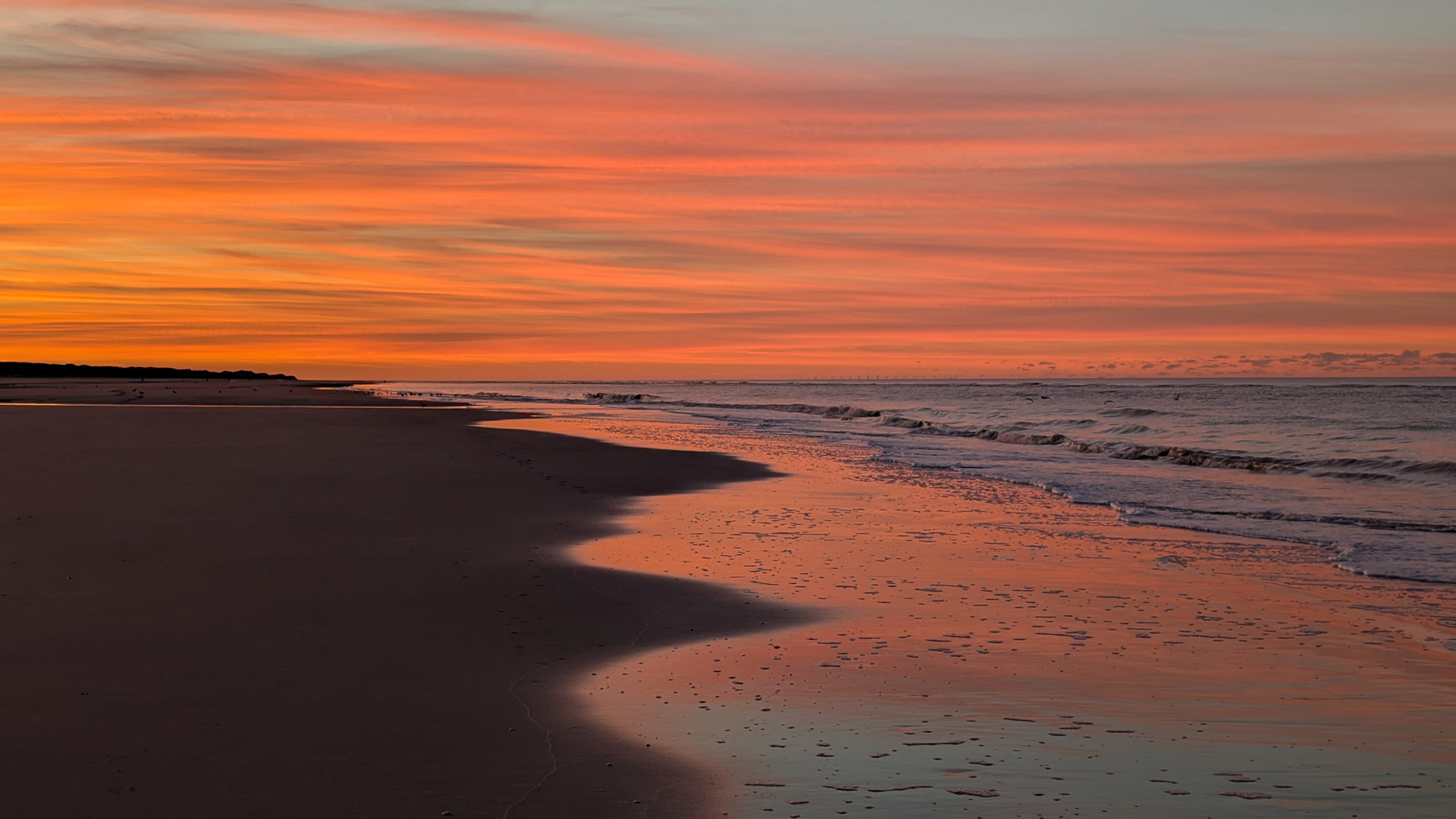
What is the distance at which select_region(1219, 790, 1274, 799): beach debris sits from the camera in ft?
18.0

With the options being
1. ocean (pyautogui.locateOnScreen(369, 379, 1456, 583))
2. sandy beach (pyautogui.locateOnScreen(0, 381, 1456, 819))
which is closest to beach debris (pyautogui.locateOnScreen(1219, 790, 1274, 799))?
sandy beach (pyautogui.locateOnScreen(0, 381, 1456, 819))

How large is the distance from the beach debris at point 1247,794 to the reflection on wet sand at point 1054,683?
0.06 metres

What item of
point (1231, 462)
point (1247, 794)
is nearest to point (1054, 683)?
point (1247, 794)

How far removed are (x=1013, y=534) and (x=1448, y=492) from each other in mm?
12043

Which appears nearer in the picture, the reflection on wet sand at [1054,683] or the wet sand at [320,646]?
the wet sand at [320,646]

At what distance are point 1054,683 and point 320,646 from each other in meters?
5.26

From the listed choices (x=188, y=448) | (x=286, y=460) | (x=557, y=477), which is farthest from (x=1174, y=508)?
(x=188, y=448)

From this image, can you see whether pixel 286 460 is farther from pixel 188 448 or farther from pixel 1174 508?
pixel 1174 508

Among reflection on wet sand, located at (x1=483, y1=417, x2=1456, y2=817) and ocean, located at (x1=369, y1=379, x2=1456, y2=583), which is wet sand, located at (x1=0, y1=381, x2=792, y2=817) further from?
ocean, located at (x1=369, y1=379, x2=1456, y2=583)

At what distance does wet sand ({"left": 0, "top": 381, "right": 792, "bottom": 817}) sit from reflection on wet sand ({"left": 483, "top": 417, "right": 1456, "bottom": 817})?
2.06 feet

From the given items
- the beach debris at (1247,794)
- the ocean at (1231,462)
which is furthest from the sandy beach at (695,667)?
the ocean at (1231,462)

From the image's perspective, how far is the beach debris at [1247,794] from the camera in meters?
5.49

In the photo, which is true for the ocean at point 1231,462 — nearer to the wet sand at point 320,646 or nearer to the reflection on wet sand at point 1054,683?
the reflection on wet sand at point 1054,683

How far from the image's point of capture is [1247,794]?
5.52 metres
